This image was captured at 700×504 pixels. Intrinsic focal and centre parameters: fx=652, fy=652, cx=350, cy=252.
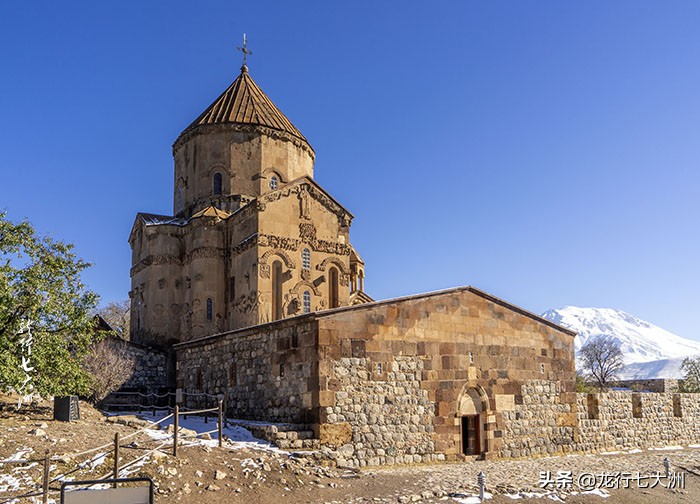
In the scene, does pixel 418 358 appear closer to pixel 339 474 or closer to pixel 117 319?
pixel 339 474

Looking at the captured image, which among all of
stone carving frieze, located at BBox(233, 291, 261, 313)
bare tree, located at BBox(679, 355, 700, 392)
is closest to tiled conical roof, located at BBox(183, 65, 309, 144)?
stone carving frieze, located at BBox(233, 291, 261, 313)

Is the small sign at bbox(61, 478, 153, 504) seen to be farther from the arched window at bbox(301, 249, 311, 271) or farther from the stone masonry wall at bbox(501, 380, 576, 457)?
the arched window at bbox(301, 249, 311, 271)

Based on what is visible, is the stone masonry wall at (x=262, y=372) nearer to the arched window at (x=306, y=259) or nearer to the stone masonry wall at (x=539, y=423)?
the arched window at (x=306, y=259)

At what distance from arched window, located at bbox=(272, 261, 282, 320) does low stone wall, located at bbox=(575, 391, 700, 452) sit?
38.0ft

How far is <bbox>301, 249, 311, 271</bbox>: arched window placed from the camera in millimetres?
26812

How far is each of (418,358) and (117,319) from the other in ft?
121

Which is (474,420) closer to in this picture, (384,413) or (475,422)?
(475,422)

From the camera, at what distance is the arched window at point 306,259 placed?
26.8 meters

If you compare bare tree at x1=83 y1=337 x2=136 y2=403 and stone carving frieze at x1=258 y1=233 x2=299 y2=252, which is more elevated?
stone carving frieze at x1=258 y1=233 x2=299 y2=252

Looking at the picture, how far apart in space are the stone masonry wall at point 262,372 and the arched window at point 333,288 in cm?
678

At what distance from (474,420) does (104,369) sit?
12.7 meters

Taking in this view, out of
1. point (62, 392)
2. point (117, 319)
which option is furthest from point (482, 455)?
point (117, 319)

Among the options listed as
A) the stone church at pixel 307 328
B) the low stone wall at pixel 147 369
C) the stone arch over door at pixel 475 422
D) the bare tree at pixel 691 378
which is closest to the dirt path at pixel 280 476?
the stone arch over door at pixel 475 422

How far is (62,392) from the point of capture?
16.8 m
